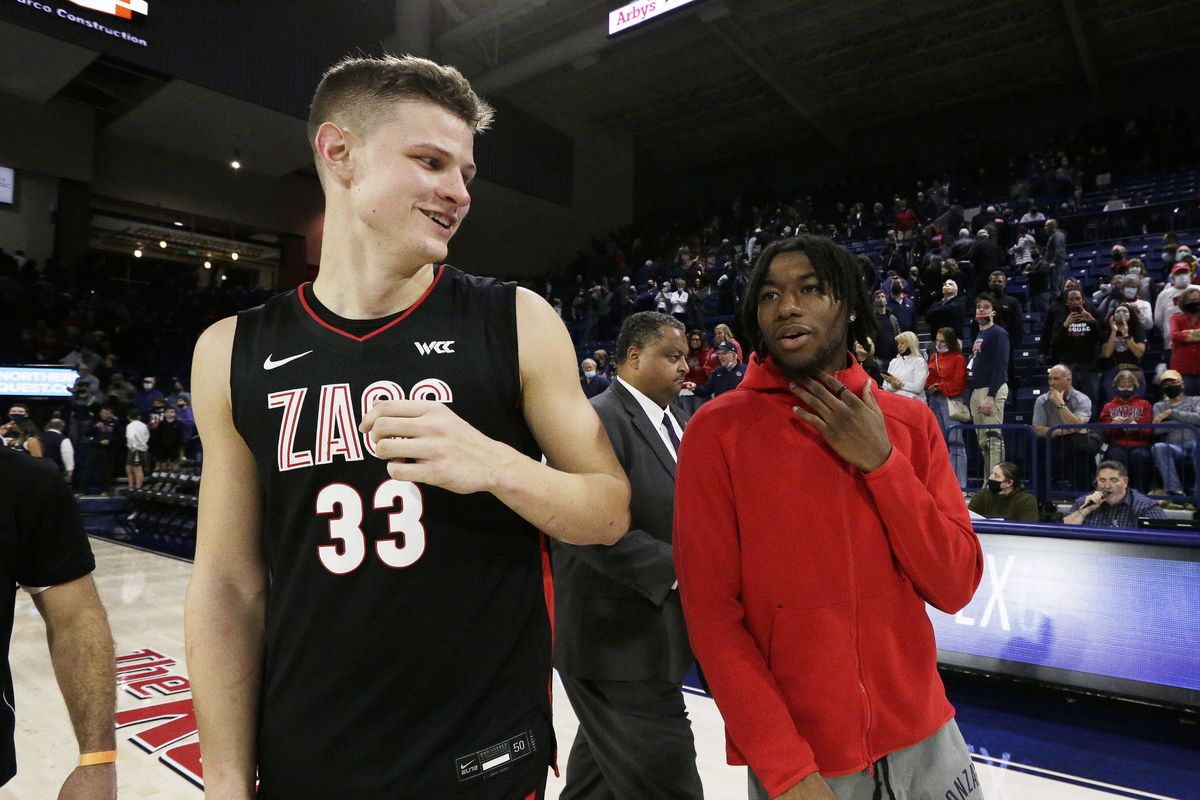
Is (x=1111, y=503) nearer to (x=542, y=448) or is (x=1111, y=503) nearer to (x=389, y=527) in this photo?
(x=542, y=448)

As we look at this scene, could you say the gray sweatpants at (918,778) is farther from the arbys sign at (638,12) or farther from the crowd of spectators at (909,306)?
the arbys sign at (638,12)

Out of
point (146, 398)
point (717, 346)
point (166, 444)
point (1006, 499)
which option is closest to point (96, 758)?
point (1006, 499)

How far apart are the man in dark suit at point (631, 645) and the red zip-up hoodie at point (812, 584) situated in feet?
2.54

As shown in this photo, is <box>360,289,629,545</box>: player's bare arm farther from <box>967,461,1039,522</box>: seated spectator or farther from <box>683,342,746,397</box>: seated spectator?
<box>683,342,746,397</box>: seated spectator

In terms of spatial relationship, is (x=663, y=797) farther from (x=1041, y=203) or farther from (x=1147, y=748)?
(x=1041, y=203)

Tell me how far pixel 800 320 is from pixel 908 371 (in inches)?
244

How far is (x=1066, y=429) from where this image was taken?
6090mm

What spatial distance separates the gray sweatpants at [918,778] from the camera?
1494mm

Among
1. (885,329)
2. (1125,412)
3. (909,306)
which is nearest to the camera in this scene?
(1125,412)

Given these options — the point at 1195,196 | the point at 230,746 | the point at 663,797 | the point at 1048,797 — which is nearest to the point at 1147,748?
the point at 1048,797

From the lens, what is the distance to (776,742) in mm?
1431

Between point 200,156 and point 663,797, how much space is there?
72.2ft

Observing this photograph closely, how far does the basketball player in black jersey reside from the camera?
1244mm

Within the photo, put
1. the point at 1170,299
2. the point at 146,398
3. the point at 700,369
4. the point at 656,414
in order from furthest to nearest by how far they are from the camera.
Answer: the point at 146,398
the point at 700,369
the point at 1170,299
the point at 656,414
